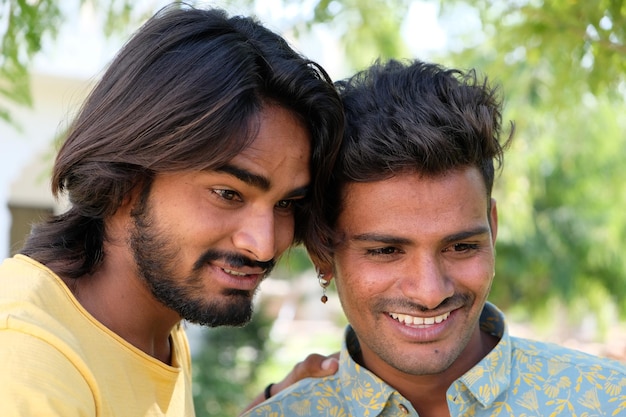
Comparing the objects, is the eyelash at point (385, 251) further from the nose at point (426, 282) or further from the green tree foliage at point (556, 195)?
the green tree foliage at point (556, 195)

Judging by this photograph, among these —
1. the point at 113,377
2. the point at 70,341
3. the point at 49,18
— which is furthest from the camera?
the point at 49,18

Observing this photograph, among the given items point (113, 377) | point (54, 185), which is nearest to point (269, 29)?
point (54, 185)

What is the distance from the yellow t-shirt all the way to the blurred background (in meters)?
1.49

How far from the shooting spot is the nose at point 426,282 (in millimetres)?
2484

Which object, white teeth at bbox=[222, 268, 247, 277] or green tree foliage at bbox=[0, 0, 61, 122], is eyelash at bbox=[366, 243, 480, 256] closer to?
white teeth at bbox=[222, 268, 247, 277]

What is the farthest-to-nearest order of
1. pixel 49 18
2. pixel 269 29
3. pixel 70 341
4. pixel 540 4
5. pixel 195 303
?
pixel 540 4
pixel 49 18
pixel 269 29
pixel 195 303
pixel 70 341

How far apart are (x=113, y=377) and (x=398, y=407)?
2.90ft

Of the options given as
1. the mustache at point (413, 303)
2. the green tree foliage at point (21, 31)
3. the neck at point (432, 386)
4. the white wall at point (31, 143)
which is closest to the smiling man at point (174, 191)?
the mustache at point (413, 303)

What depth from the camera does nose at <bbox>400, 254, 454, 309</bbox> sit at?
2.48m

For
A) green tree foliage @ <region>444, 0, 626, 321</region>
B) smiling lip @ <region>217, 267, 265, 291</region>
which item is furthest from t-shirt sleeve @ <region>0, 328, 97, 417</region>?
green tree foliage @ <region>444, 0, 626, 321</region>

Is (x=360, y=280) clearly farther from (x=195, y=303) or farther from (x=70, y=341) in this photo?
(x=70, y=341)

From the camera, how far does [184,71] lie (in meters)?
2.55

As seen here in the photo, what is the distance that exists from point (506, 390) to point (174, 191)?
3.67 ft

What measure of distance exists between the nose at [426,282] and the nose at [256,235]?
1.33ft
